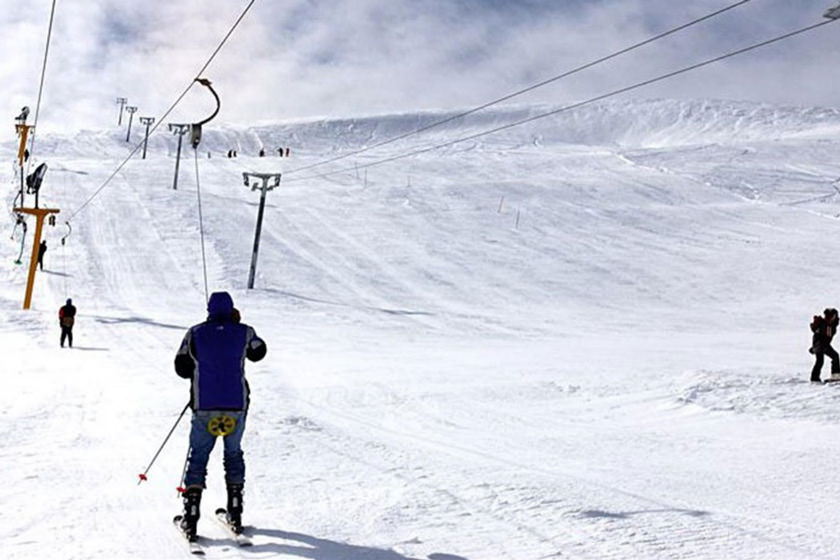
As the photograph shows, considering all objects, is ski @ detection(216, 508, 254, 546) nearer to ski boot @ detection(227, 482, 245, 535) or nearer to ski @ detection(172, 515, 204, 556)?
ski boot @ detection(227, 482, 245, 535)

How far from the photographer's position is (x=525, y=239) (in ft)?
140

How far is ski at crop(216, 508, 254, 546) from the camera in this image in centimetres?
564

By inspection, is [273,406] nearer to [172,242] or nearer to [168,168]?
[172,242]

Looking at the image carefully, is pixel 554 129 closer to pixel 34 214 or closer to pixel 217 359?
pixel 34 214

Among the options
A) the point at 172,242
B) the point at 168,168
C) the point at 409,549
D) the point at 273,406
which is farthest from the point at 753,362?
the point at 168,168

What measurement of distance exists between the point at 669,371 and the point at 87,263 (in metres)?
26.2

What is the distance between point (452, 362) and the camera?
18.7 meters

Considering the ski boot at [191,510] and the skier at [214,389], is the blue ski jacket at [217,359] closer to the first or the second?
the skier at [214,389]

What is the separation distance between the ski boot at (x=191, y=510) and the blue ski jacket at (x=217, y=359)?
1.81 feet

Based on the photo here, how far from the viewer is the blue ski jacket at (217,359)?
5758 mm

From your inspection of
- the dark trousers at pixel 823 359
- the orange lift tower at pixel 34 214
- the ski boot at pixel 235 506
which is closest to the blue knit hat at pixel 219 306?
the ski boot at pixel 235 506

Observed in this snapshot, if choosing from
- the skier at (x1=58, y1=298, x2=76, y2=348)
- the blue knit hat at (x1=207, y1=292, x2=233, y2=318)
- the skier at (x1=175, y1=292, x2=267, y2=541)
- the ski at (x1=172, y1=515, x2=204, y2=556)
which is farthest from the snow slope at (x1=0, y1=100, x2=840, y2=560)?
the blue knit hat at (x1=207, y1=292, x2=233, y2=318)

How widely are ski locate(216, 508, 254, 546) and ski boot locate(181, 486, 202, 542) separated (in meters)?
0.24

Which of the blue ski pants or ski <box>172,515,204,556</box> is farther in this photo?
the blue ski pants
